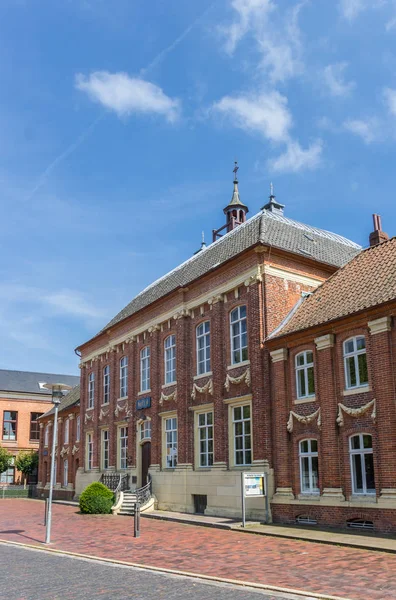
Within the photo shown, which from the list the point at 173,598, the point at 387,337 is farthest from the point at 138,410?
the point at 173,598

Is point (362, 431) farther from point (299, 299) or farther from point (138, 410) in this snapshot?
point (138, 410)

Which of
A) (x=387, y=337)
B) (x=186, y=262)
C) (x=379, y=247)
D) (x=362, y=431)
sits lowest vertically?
(x=362, y=431)

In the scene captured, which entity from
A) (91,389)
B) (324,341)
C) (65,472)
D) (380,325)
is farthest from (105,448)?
(380,325)

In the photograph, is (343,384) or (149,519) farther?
(149,519)

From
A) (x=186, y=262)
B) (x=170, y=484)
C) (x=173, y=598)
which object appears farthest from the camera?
(x=186, y=262)

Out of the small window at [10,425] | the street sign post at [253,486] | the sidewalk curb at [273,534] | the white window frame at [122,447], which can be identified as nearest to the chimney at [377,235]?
the street sign post at [253,486]

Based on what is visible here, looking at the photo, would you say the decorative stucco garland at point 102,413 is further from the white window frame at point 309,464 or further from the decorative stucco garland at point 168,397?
the white window frame at point 309,464

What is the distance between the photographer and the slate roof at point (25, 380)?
58688mm

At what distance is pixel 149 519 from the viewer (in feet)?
77.6

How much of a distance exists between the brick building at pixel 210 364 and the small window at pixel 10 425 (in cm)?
2575

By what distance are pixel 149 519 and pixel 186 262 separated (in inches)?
551

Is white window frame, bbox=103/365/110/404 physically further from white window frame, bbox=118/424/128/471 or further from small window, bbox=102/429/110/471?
white window frame, bbox=118/424/128/471

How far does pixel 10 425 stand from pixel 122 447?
1141 inches

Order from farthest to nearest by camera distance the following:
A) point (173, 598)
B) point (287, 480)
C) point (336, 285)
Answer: point (336, 285) < point (287, 480) < point (173, 598)
